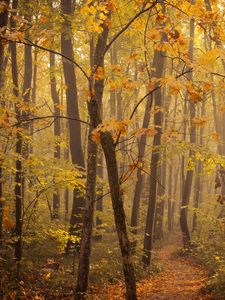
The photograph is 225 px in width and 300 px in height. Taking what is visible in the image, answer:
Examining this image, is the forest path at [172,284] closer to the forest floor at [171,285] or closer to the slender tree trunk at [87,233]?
the forest floor at [171,285]

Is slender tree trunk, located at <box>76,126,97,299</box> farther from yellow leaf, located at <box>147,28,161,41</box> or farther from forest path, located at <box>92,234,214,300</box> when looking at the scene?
yellow leaf, located at <box>147,28,161,41</box>

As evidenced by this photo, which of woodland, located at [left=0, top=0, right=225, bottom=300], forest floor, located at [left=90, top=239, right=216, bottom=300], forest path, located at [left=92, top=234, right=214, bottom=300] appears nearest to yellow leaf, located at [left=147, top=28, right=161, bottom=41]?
woodland, located at [left=0, top=0, right=225, bottom=300]

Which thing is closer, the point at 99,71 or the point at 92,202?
the point at 99,71

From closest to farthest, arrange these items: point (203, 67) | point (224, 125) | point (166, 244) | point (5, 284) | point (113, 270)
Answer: point (203, 67) < point (5, 284) < point (113, 270) < point (166, 244) < point (224, 125)

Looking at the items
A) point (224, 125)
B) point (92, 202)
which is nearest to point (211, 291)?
point (92, 202)

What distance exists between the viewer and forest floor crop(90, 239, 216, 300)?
925cm

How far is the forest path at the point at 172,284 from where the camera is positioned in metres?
9.28

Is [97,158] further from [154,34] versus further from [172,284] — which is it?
[172,284]

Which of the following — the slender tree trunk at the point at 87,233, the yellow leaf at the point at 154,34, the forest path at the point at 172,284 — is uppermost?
the yellow leaf at the point at 154,34

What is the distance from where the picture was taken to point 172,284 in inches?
445

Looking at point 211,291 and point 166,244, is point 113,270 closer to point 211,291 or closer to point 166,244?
point 211,291

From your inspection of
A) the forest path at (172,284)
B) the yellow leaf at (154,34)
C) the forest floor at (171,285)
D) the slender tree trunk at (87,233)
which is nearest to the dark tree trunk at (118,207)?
the slender tree trunk at (87,233)

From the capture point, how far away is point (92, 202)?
22.2 ft

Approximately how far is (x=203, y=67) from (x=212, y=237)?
50.4ft
